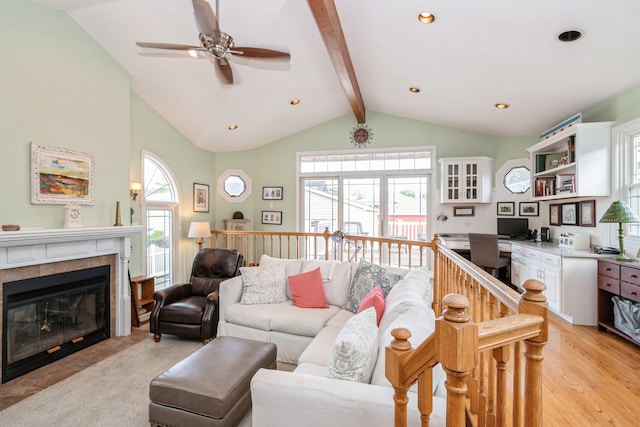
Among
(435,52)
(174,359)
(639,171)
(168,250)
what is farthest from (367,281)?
(168,250)

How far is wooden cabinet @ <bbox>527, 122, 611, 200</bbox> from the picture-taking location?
3650 millimetres

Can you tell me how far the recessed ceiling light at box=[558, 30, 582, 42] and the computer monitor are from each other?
3247 mm

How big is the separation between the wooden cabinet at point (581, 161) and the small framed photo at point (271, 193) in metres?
4.64

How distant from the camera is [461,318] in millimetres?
734

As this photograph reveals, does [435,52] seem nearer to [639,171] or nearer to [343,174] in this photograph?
[639,171]

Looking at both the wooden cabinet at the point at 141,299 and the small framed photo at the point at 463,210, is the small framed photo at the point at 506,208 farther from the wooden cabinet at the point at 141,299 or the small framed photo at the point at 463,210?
the wooden cabinet at the point at 141,299

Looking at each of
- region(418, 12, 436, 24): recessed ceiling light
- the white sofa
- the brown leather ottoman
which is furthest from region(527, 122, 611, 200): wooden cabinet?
the brown leather ottoman

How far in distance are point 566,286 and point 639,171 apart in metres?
1.45

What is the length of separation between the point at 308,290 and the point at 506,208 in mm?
4248

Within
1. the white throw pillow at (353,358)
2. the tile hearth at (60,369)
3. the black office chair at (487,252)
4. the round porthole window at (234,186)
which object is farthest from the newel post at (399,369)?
the round porthole window at (234,186)

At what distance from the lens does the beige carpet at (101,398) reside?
2.08 metres

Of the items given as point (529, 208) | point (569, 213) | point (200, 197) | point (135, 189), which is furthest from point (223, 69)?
point (529, 208)

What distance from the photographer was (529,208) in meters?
5.31

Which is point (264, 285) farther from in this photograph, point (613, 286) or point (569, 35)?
point (569, 35)
